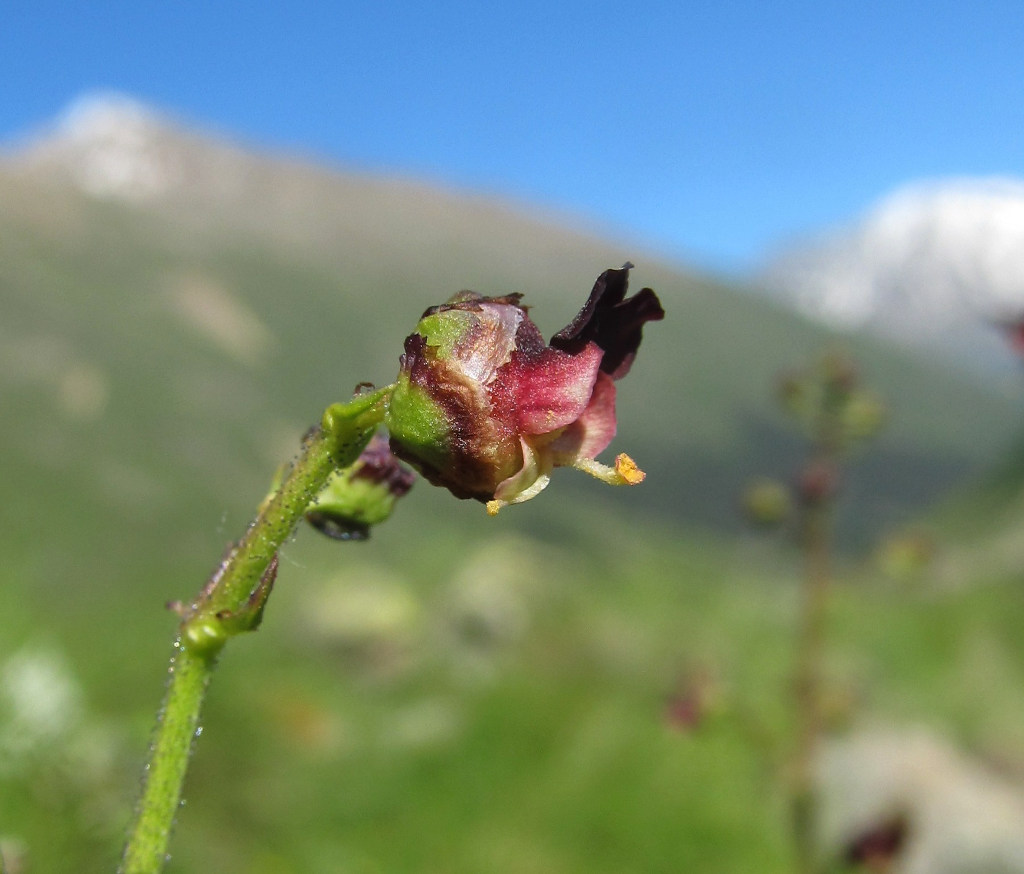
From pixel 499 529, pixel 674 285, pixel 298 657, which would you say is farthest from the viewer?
pixel 674 285

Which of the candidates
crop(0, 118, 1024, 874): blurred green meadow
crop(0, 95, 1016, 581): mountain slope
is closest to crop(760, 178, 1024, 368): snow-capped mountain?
crop(0, 95, 1016, 581): mountain slope

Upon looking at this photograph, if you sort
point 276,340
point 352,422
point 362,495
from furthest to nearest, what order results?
point 276,340 → point 362,495 → point 352,422

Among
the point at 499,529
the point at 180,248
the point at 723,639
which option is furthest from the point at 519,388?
the point at 180,248

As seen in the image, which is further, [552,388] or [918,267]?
[918,267]

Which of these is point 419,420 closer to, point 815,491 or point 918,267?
point 815,491

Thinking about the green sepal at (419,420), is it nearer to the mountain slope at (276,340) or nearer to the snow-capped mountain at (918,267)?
the mountain slope at (276,340)

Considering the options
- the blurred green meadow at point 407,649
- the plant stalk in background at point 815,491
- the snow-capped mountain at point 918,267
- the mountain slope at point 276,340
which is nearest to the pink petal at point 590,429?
the blurred green meadow at point 407,649

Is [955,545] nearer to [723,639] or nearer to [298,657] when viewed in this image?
[723,639]

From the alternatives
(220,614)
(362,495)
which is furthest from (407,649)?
(220,614)
